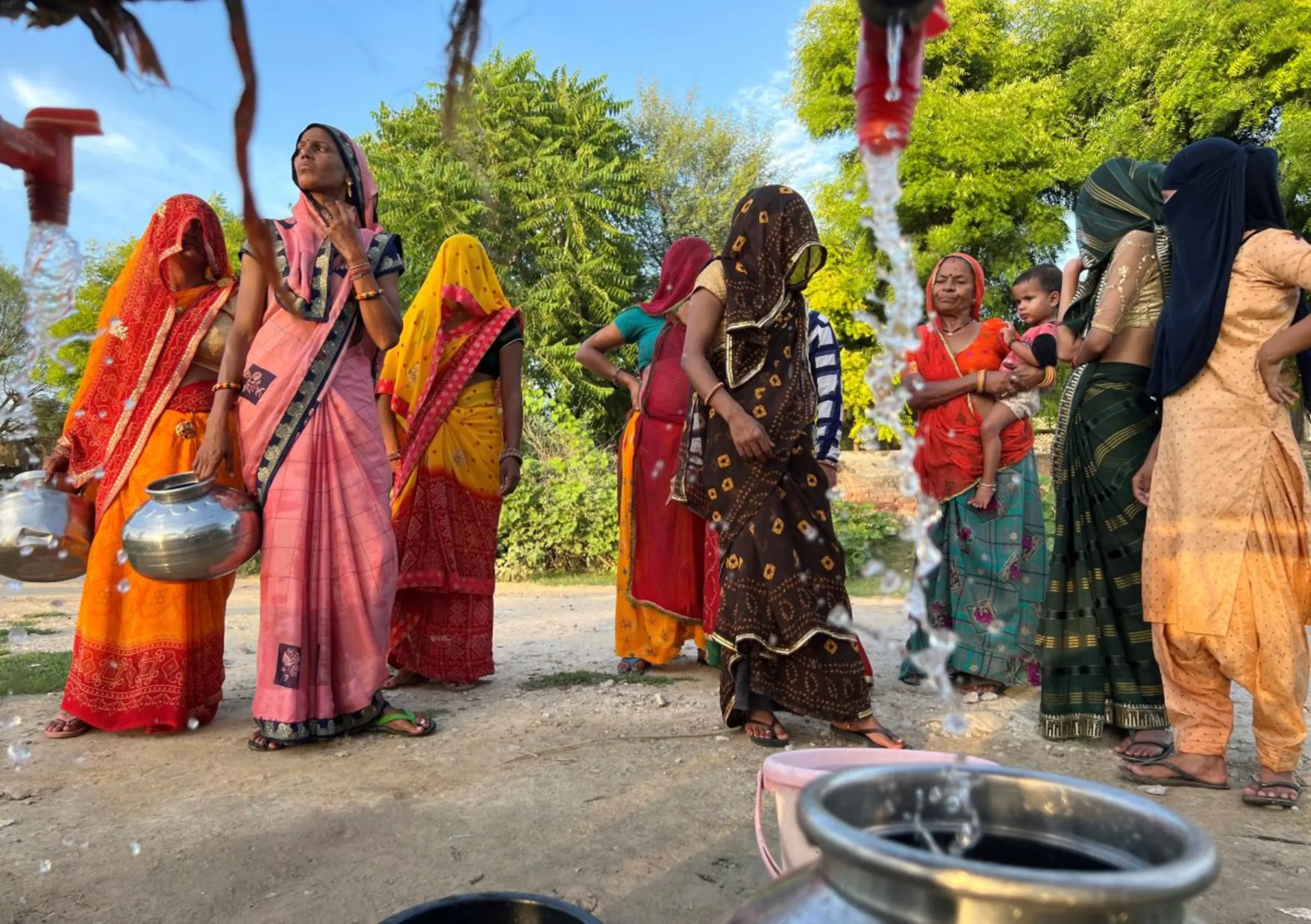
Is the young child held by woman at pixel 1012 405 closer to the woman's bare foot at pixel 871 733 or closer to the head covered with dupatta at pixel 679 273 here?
the woman's bare foot at pixel 871 733

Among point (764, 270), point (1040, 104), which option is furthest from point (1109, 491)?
point (1040, 104)

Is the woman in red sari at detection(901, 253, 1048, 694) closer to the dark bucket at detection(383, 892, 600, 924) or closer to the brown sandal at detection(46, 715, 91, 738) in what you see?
the dark bucket at detection(383, 892, 600, 924)

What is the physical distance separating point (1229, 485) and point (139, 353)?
12.7 feet

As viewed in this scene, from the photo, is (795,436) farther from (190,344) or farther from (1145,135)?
(1145,135)

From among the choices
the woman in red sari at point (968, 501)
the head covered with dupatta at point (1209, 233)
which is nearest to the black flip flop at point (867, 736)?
the woman in red sari at point (968, 501)

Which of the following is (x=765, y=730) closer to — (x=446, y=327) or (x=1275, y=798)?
(x=1275, y=798)

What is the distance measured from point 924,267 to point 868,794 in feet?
58.8

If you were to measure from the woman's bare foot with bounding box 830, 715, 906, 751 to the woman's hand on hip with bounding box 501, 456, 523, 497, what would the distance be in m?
1.84

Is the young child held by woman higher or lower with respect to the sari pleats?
higher

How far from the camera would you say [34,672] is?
4.39 metres

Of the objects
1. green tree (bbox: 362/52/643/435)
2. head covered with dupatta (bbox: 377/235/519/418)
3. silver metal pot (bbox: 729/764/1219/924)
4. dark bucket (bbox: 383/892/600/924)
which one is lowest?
dark bucket (bbox: 383/892/600/924)

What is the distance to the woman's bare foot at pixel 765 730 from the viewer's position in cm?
307

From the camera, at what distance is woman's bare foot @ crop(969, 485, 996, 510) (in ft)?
12.9

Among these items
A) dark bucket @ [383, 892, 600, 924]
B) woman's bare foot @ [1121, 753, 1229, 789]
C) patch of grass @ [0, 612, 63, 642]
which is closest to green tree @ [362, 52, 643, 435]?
dark bucket @ [383, 892, 600, 924]
